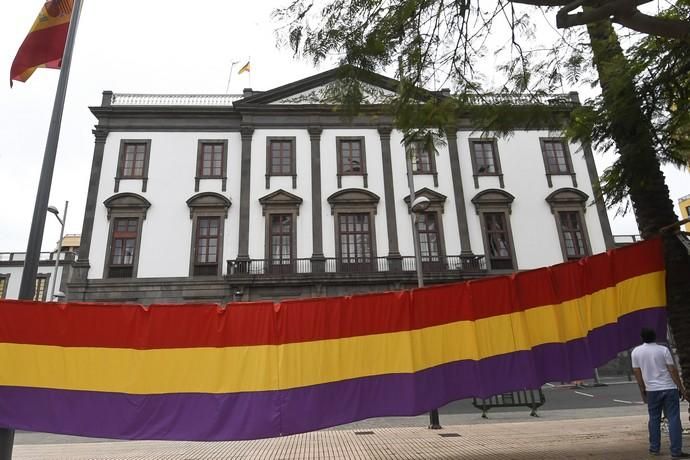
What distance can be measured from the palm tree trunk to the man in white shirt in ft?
2.02

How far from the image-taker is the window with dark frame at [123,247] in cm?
2173

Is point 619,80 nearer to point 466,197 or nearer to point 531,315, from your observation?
point 531,315

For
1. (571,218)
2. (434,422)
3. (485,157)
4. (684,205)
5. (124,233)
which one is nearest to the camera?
(434,422)

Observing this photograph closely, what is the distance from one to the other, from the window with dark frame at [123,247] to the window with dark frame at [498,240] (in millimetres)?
17931

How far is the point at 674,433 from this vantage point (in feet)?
16.7

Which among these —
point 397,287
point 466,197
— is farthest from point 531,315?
point 466,197

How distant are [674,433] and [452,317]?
8.96 feet

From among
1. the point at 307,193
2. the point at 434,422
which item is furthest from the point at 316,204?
the point at 434,422

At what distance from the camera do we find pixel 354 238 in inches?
908

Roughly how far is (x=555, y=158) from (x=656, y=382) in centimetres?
2210

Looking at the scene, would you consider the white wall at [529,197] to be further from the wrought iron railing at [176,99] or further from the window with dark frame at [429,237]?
the wrought iron railing at [176,99]

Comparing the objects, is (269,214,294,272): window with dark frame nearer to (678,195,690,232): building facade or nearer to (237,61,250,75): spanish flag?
(237,61,250,75): spanish flag

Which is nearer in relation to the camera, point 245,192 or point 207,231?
point 207,231

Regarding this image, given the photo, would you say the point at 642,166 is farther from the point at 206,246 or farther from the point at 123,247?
the point at 123,247
